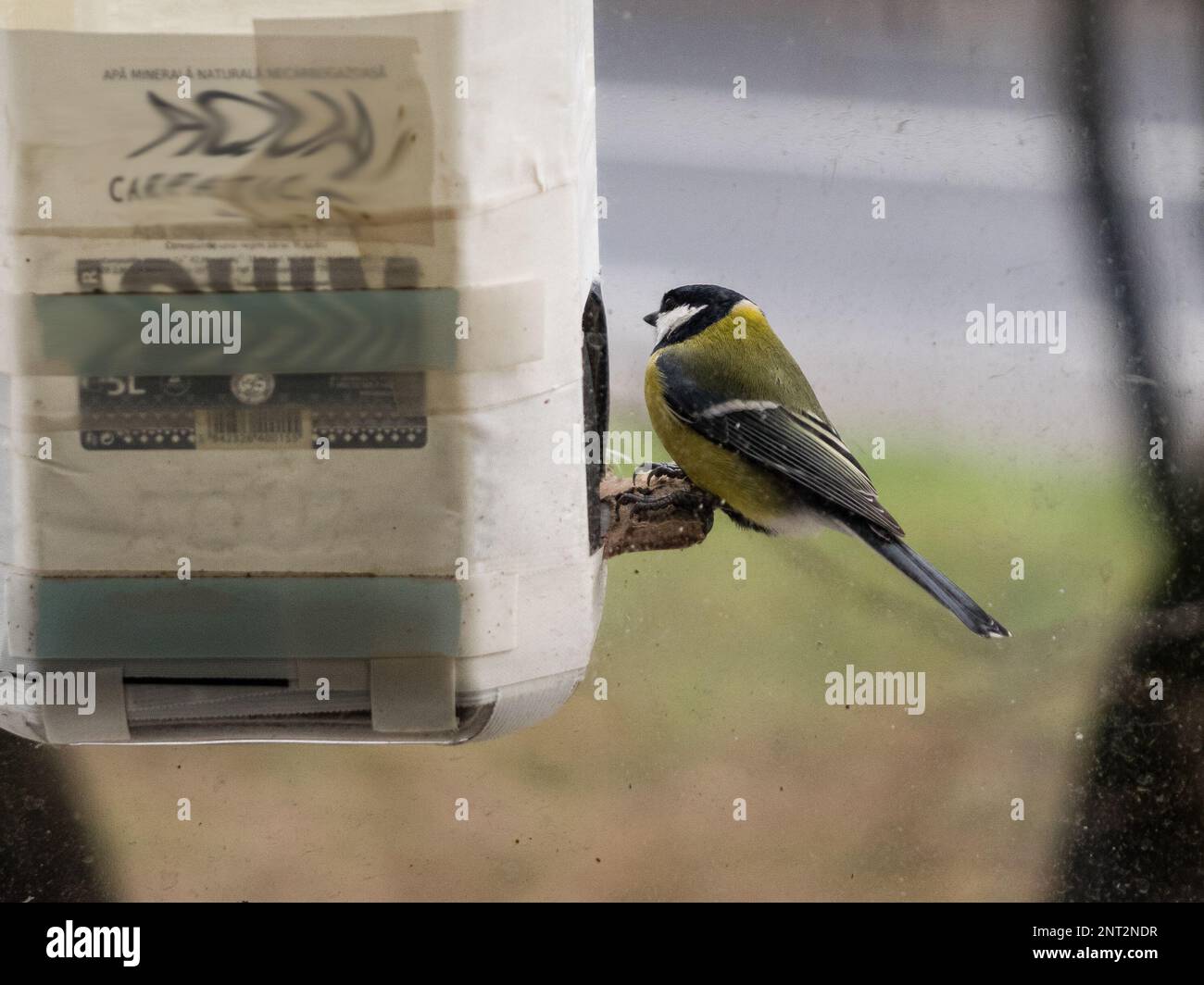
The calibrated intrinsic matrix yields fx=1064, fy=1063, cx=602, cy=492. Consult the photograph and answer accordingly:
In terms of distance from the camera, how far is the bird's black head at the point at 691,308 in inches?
53.1

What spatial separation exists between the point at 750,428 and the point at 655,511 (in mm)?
154

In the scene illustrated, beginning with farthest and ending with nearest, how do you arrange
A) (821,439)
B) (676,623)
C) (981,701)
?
1. (981,701)
2. (676,623)
3. (821,439)

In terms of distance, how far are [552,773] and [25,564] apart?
709mm

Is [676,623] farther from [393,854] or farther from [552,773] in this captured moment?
[393,854]

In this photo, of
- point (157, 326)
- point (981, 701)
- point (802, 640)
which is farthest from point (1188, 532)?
point (157, 326)

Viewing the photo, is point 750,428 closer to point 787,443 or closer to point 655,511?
point 787,443

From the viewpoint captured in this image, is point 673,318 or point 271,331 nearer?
point 271,331

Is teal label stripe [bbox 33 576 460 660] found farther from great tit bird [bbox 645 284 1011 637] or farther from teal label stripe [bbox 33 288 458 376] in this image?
great tit bird [bbox 645 284 1011 637]

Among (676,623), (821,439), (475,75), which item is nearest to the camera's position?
(475,75)

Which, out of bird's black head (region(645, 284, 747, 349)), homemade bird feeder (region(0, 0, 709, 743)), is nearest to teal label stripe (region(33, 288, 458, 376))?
homemade bird feeder (region(0, 0, 709, 743))

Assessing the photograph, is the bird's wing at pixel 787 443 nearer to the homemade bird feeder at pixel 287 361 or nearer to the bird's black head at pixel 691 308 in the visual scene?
the bird's black head at pixel 691 308

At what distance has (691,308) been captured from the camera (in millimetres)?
1354

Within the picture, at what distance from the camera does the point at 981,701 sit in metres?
1.51

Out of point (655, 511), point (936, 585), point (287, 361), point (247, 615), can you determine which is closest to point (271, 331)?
point (287, 361)
